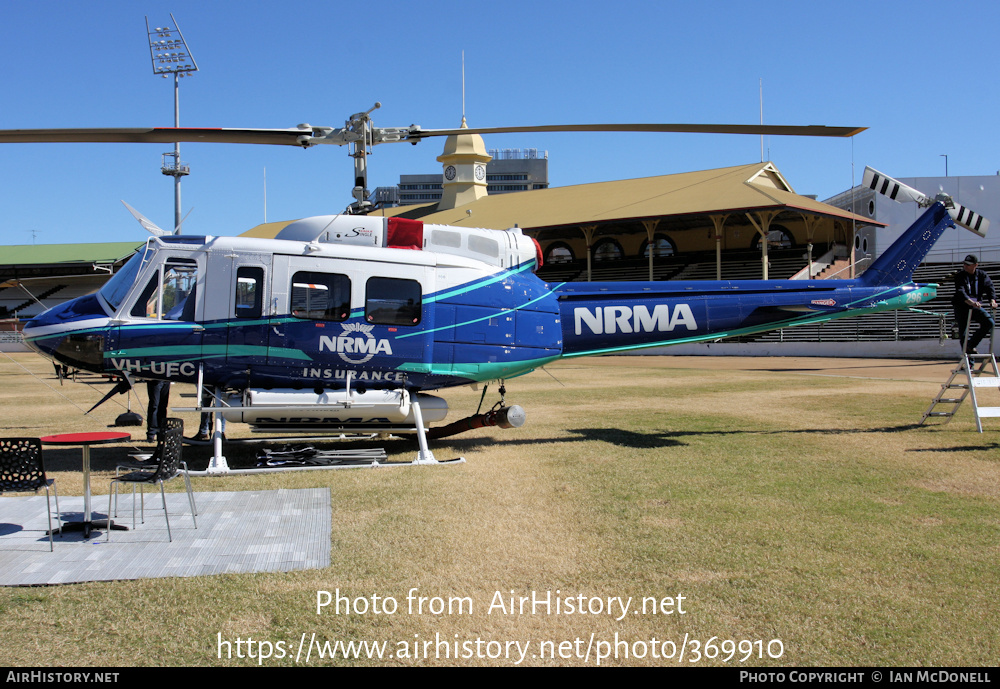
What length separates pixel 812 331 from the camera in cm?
3750


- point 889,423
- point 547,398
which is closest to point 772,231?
point 547,398

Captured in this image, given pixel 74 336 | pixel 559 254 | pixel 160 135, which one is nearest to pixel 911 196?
pixel 160 135

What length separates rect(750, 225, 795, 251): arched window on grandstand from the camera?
47.7 metres

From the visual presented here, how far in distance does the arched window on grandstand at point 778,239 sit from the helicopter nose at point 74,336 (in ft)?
143

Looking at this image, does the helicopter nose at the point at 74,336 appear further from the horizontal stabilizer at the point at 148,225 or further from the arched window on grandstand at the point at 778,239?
the arched window on grandstand at the point at 778,239

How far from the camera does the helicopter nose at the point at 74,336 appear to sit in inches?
374

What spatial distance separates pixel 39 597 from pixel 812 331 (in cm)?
3765

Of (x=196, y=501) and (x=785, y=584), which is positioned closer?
(x=785, y=584)

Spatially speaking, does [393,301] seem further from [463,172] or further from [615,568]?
[463,172]

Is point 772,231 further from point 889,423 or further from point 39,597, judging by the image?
point 39,597

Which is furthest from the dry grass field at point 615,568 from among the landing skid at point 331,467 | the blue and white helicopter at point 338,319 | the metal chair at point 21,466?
→ the blue and white helicopter at point 338,319

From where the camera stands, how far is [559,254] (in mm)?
56312

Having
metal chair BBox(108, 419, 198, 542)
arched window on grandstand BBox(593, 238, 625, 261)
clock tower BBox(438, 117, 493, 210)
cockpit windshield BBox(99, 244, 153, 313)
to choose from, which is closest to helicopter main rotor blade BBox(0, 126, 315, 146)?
cockpit windshield BBox(99, 244, 153, 313)

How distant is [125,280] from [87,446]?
4191 mm
